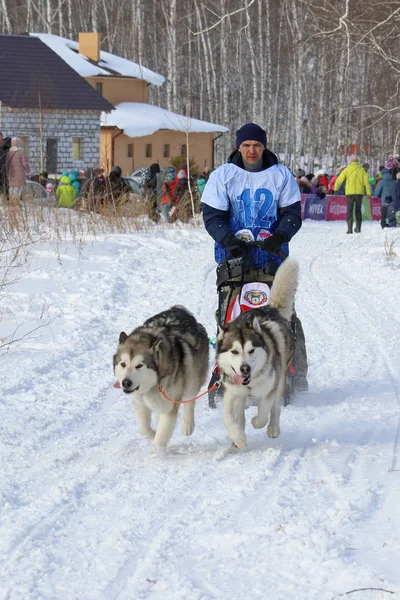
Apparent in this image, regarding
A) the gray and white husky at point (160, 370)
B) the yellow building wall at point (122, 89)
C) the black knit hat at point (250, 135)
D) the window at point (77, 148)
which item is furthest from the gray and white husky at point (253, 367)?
the yellow building wall at point (122, 89)

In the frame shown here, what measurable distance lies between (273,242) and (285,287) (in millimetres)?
273

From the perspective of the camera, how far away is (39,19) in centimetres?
4700

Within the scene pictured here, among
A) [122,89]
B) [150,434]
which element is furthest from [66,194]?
[122,89]

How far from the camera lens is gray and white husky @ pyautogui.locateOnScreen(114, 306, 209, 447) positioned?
4.39 metres

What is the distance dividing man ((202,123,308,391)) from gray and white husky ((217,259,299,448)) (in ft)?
1.22

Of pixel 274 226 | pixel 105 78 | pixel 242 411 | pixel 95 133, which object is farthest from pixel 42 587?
pixel 105 78

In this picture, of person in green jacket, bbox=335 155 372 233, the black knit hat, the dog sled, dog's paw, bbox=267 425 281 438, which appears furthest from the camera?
person in green jacket, bbox=335 155 372 233

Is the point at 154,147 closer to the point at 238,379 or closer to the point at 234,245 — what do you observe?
the point at 234,245

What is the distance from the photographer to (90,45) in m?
39.4

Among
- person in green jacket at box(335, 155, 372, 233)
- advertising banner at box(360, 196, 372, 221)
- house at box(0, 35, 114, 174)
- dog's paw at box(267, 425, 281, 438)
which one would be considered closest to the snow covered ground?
dog's paw at box(267, 425, 281, 438)

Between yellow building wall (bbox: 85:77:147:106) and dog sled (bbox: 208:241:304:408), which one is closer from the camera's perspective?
dog sled (bbox: 208:241:304:408)

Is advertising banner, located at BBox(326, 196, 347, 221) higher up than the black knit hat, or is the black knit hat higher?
the black knit hat

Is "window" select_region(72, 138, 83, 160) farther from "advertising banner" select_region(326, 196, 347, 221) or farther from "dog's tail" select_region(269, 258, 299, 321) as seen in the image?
"dog's tail" select_region(269, 258, 299, 321)

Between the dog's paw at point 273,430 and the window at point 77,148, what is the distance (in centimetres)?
3202
